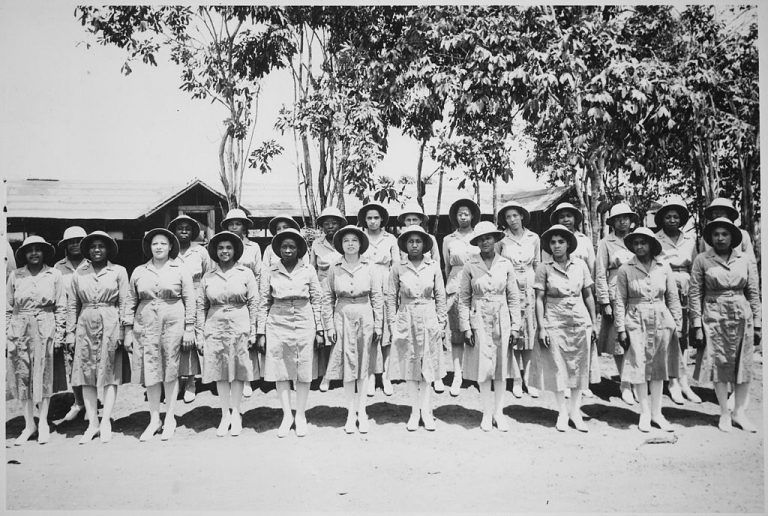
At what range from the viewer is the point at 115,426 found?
4.41 meters

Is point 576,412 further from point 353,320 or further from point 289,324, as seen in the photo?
point 289,324

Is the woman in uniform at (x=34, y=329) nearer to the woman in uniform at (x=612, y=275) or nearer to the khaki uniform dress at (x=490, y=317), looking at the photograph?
the khaki uniform dress at (x=490, y=317)

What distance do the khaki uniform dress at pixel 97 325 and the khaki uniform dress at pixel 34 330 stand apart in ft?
0.45

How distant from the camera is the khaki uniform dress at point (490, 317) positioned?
13.3ft

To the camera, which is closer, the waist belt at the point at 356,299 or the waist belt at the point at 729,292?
the waist belt at the point at 729,292

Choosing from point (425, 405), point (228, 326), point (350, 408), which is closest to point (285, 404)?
point (350, 408)

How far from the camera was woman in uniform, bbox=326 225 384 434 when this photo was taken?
411 cm

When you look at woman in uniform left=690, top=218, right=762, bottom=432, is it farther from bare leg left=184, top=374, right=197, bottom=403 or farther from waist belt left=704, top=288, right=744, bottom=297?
bare leg left=184, top=374, right=197, bottom=403

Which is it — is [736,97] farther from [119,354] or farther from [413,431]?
[119,354]

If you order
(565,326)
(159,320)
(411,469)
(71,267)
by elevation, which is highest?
(71,267)

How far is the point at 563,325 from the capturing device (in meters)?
4.04

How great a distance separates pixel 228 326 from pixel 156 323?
0.57 metres

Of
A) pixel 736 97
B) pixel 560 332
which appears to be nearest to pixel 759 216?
pixel 736 97

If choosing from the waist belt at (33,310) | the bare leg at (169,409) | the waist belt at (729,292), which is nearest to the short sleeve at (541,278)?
the waist belt at (729,292)
